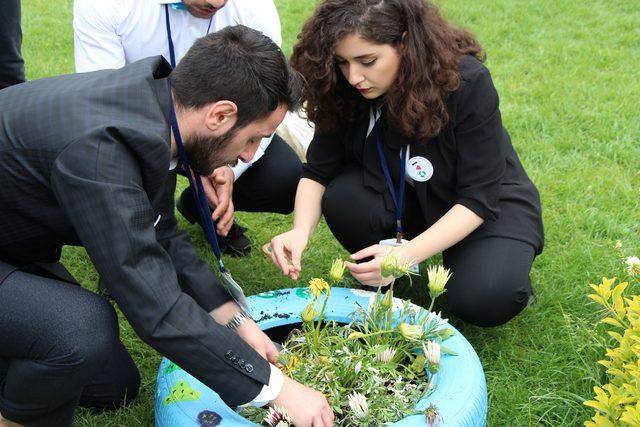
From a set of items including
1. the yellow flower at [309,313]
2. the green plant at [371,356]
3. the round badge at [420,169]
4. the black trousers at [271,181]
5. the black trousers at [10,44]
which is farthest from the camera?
the black trousers at [271,181]

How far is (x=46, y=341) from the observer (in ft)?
6.28

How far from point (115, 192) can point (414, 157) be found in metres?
1.29

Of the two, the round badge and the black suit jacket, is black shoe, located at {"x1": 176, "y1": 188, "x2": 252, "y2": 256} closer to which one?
the round badge

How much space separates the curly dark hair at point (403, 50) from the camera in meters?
2.39

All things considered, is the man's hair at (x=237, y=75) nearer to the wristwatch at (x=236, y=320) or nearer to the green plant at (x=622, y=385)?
the wristwatch at (x=236, y=320)

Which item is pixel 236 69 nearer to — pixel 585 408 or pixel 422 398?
pixel 422 398

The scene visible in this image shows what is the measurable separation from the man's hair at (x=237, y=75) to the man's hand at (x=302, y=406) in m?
0.70

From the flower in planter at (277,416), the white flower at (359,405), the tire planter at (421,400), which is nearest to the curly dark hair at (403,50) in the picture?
the tire planter at (421,400)

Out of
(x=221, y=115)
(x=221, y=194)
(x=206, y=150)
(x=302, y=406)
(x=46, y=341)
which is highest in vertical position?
(x=221, y=115)

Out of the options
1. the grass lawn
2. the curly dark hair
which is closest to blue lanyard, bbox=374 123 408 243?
the curly dark hair

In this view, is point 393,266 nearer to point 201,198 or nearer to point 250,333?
point 250,333

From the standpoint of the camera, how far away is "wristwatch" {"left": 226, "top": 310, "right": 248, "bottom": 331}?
87.0 inches

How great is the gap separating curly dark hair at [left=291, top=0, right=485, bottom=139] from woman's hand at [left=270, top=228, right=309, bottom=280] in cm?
51

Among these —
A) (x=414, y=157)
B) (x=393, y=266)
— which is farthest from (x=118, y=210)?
(x=414, y=157)
